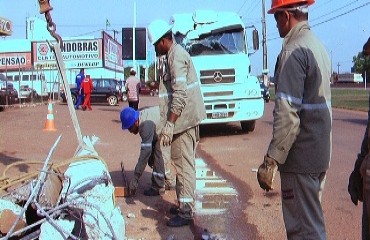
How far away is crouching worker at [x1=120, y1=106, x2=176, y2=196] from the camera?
682 centimetres

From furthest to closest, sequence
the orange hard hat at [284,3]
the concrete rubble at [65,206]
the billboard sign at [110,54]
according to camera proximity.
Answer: the billboard sign at [110,54]
the concrete rubble at [65,206]
the orange hard hat at [284,3]

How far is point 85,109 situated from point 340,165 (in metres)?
18.6

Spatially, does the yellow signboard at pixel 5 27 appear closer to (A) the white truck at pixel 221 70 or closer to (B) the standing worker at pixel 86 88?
(A) the white truck at pixel 221 70

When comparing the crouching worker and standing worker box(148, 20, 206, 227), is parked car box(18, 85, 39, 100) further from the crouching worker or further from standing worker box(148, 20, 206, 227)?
standing worker box(148, 20, 206, 227)

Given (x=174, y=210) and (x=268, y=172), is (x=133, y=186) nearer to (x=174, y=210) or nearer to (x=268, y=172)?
(x=174, y=210)

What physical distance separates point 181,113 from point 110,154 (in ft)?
19.3

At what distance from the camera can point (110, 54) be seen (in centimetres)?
5100

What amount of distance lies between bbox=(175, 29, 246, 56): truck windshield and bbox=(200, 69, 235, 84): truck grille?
660 mm

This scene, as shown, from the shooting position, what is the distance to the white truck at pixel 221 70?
1412 centimetres

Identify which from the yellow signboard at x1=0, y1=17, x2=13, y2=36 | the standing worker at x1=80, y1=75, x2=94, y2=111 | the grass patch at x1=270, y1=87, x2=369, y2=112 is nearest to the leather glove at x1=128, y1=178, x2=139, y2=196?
the yellow signboard at x1=0, y1=17, x2=13, y2=36

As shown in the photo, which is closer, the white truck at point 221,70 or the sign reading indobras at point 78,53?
the white truck at point 221,70

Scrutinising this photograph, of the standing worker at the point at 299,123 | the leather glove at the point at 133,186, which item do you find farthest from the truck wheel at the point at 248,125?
the standing worker at the point at 299,123

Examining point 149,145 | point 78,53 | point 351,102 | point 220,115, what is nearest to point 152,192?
point 149,145

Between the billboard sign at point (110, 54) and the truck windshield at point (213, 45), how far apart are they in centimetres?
3308
